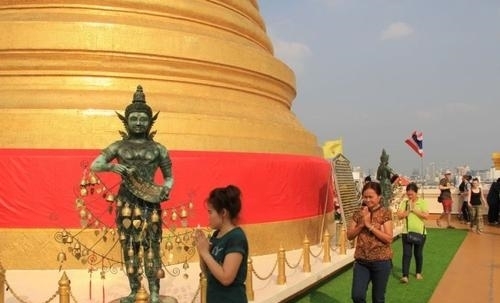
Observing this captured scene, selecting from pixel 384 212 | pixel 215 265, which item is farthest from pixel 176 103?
pixel 215 265

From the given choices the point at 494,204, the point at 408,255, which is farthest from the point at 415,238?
the point at 494,204

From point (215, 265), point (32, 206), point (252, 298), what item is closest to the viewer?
point (215, 265)

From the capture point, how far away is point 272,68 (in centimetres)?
1195

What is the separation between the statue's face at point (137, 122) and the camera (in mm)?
5375

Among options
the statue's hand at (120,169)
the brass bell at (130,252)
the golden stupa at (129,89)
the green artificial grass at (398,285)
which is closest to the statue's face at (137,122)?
the statue's hand at (120,169)

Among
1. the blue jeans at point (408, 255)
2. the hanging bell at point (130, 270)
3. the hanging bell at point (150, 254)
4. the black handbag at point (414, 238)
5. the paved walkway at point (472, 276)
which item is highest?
the hanging bell at point (150, 254)

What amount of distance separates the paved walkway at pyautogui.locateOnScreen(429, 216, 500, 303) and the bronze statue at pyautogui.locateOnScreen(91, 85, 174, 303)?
4340 millimetres

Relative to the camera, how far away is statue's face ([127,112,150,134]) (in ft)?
17.6

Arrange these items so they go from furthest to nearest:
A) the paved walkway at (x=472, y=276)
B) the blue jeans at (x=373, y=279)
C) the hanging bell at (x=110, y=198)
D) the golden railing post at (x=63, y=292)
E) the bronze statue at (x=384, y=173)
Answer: the bronze statue at (x=384, y=173) < the paved walkway at (x=472, y=276) < the blue jeans at (x=373, y=279) < the hanging bell at (x=110, y=198) < the golden railing post at (x=63, y=292)

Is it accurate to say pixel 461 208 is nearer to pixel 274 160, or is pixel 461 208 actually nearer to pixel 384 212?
pixel 274 160

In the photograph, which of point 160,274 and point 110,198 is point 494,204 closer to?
point 160,274

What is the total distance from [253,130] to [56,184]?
3.74 metres

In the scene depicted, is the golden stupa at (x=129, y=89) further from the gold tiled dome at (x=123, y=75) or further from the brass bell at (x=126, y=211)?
the brass bell at (x=126, y=211)

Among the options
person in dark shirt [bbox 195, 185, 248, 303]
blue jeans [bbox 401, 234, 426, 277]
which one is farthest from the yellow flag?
person in dark shirt [bbox 195, 185, 248, 303]
